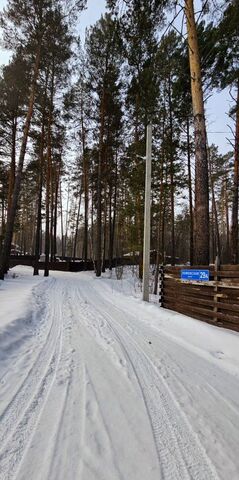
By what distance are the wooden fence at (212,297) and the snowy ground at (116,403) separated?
0.41 metres

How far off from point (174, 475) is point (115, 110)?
19107 mm

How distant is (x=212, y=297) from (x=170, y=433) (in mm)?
3805

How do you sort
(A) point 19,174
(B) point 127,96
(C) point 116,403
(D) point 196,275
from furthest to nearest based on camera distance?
(B) point 127,96 → (A) point 19,174 → (D) point 196,275 → (C) point 116,403

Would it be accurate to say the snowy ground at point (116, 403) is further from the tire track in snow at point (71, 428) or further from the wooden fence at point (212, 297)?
the wooden fence at point (212, 297)

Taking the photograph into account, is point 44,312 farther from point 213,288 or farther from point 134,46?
point 134,46

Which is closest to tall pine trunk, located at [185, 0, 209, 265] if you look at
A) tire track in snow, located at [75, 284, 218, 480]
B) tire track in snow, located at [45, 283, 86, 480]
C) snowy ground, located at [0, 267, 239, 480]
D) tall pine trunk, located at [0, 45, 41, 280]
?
snowy ground, located at [0, 267, 239, 480]

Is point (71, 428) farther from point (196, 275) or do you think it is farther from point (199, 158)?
point (199, 158)

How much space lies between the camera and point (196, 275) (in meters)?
6.24

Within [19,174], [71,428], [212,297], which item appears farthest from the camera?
[19,174]

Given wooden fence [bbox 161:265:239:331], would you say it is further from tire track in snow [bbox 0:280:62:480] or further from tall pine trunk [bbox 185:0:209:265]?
tire track in snow [bbox 0:280:62:480]

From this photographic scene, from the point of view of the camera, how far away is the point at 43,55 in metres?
12.7

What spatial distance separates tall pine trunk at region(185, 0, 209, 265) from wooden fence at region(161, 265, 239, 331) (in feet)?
2.40

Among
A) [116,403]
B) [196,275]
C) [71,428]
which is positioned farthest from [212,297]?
[71,428]

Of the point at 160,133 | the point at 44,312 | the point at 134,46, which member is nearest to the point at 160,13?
the point at 134,46
